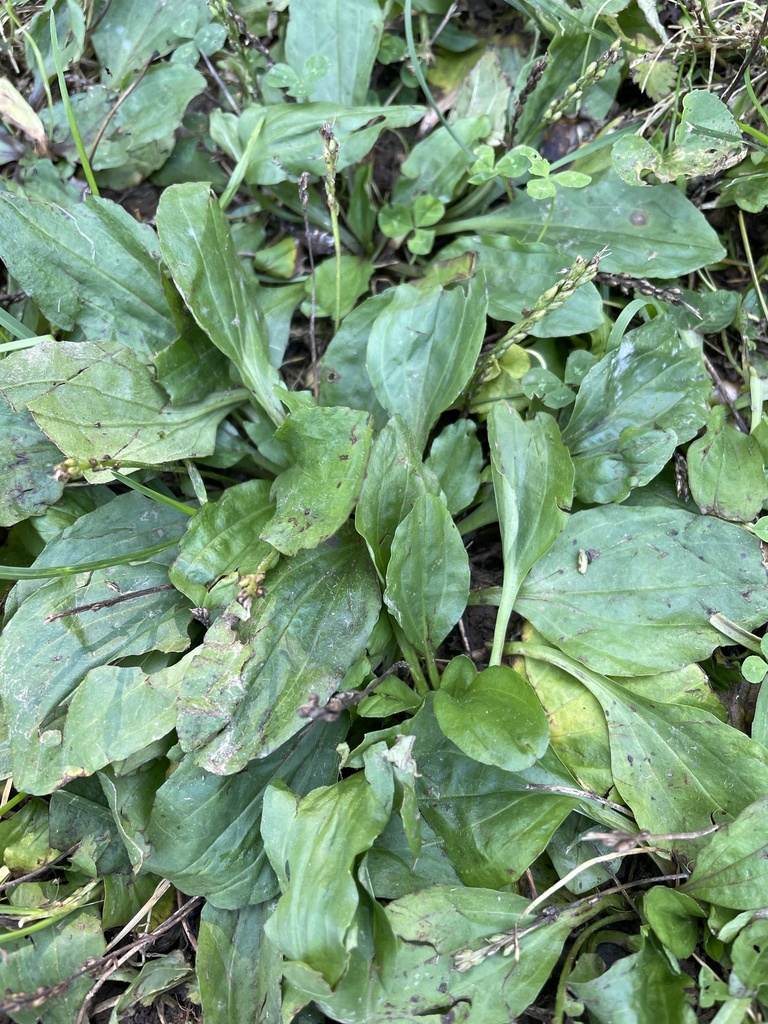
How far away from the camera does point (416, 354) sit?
1927mm

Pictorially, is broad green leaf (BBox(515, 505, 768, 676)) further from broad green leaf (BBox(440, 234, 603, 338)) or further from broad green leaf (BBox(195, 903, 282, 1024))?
broad green leaf (BBox(195, 903, 282, 1024))

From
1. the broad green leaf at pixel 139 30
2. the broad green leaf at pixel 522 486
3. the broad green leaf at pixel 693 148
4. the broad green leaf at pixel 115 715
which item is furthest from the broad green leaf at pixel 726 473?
the broad green leaf at pixel 139 30

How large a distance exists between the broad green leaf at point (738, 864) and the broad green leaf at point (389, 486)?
0.96 m

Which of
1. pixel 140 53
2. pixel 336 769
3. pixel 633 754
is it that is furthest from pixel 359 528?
pixel 140 53

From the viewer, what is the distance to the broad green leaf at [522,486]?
1792mm

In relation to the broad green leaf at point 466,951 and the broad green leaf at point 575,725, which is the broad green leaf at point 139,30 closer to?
the broad green leaf at point 575,725

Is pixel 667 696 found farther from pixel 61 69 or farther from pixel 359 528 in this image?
pixel 61 69

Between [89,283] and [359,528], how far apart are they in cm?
108

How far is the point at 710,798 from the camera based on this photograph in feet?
5.55

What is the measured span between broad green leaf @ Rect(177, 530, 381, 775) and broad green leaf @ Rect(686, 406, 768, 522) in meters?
0.90

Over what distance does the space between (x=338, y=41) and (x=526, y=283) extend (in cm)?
94

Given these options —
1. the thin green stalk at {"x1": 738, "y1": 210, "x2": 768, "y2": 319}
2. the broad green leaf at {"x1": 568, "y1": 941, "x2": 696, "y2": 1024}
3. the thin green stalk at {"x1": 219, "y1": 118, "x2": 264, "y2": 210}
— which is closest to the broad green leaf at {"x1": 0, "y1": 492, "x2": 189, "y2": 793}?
the thin green stalk at {"x1": 219, "y1": 118, "x2": 264, "y2": 210}

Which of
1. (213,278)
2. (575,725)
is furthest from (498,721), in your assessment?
(213,278)

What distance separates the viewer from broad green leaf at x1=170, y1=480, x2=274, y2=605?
5.73ft
